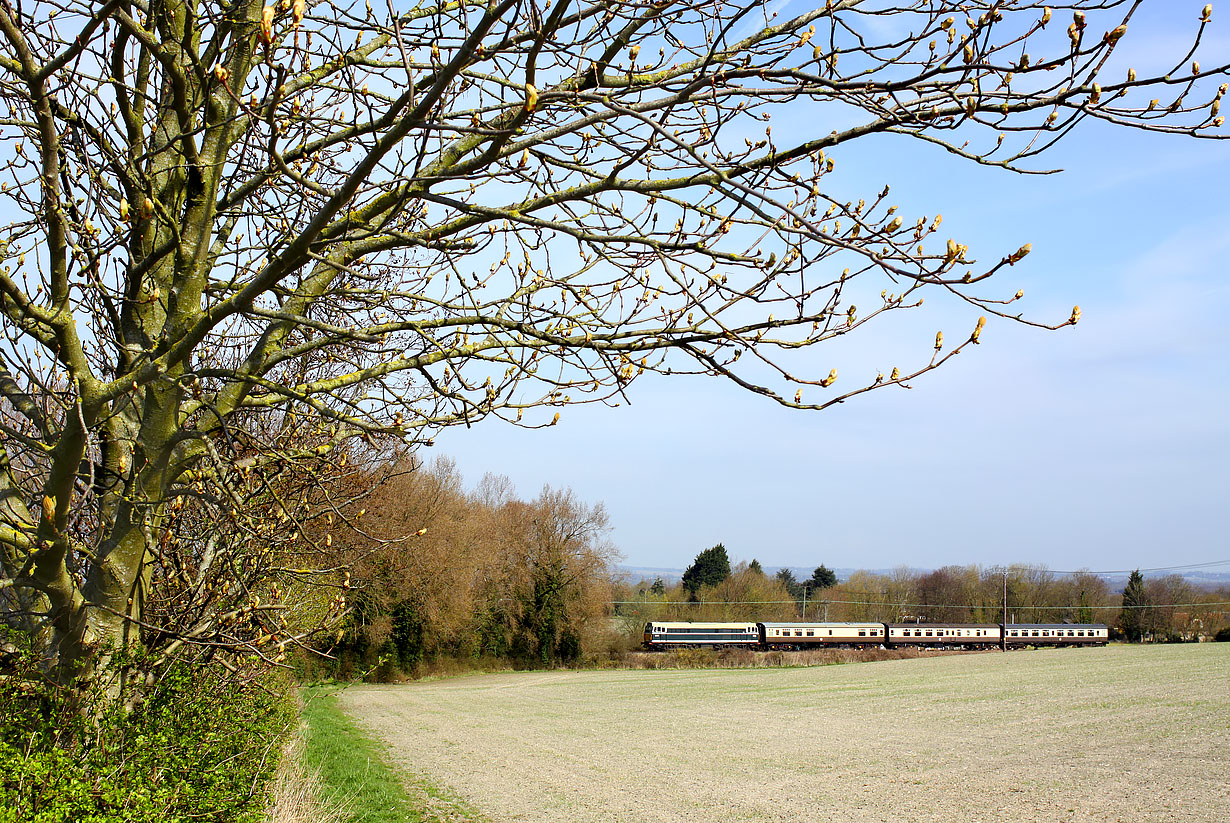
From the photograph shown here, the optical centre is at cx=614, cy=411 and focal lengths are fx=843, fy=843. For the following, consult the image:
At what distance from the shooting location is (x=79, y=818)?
3.36m

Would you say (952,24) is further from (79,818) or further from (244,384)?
(79,818)

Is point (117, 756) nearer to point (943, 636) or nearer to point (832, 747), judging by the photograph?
point (832, 747)

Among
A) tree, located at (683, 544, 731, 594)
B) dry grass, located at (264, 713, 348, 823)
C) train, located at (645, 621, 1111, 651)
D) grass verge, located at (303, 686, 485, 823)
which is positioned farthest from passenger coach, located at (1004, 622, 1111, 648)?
Result: dry grass, located at (264, 713, 348, 823)

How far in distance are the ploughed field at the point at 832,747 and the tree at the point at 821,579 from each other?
54.6 m

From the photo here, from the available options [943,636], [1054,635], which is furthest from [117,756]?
[1054,635]

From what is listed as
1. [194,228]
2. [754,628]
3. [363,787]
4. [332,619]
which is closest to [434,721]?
[363,787]

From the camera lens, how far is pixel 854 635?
54656 millimetres

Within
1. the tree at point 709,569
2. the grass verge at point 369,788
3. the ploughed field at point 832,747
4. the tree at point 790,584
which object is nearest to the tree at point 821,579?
the tree at point 790,584

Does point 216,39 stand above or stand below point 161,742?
above

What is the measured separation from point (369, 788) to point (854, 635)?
4715cm

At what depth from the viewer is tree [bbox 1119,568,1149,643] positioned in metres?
64.5

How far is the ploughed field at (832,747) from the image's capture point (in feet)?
43.0

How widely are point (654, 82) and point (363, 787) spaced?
12.1 m

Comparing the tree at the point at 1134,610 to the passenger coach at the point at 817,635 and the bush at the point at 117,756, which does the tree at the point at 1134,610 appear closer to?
the passenger coach at the point at 817,635
